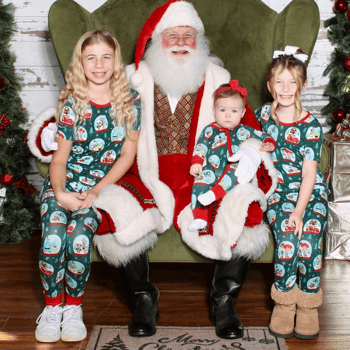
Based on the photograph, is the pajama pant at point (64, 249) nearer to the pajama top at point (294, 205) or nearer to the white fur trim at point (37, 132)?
the white fur trim at point (37, 132)

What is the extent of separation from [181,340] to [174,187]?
690mm

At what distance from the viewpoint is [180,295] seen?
2.52 metres

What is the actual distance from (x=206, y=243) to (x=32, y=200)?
1798mm

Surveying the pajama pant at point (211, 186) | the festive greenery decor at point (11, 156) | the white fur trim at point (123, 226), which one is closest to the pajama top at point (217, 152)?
the pajama pant at point (211, 186)

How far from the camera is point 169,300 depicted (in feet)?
8.06

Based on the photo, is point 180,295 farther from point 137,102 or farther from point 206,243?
point 137,102

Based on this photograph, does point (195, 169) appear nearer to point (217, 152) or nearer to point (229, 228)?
point (217, 152)

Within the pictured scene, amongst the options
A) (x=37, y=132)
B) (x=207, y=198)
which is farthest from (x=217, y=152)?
(x=37, y=132)

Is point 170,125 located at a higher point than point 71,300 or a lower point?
higher

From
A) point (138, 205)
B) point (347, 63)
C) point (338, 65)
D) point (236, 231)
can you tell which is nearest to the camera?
point (236, 231)

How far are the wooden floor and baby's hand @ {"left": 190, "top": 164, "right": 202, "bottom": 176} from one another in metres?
0.65

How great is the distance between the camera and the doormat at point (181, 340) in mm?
1983

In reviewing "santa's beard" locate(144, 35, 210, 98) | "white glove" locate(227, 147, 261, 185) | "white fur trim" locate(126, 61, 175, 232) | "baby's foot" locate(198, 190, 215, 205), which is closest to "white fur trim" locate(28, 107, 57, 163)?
"white fur trim" locate(126, 61, 175, 232)

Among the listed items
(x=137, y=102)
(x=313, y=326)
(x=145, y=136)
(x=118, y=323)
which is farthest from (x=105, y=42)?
(x=313, y=326)
